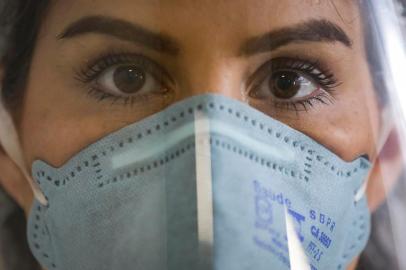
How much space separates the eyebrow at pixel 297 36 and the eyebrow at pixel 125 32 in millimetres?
82

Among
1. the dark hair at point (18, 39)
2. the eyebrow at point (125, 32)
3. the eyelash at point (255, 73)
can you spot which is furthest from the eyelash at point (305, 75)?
the dark hair at point (18, 39)

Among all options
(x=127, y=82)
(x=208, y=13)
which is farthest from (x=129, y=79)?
(x=208, y=13)

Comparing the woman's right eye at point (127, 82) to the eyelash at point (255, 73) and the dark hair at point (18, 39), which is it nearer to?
the eyelash at point (255, 73)

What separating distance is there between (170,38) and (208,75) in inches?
2.3

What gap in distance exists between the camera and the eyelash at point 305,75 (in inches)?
30.1

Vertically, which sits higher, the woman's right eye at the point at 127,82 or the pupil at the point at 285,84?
the pupil at the point at 285,84

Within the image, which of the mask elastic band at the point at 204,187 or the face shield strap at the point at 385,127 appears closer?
the mask elastic band at the point at 204,187

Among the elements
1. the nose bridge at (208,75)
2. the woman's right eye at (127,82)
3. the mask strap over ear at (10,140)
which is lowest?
the mask strap over ear at (10,140)

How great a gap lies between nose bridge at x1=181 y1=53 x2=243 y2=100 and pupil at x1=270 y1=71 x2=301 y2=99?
0.18 feet

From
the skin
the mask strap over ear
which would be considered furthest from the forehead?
the mask strap over ear

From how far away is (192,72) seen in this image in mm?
742

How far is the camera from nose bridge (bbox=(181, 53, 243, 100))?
0.74 metres

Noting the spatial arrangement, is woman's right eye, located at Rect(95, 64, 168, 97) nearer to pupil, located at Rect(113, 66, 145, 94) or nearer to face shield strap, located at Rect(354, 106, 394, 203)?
pupil, located at Rect(113, 66, 145, 94)

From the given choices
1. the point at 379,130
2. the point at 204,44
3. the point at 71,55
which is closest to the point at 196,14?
the point at 204,44
